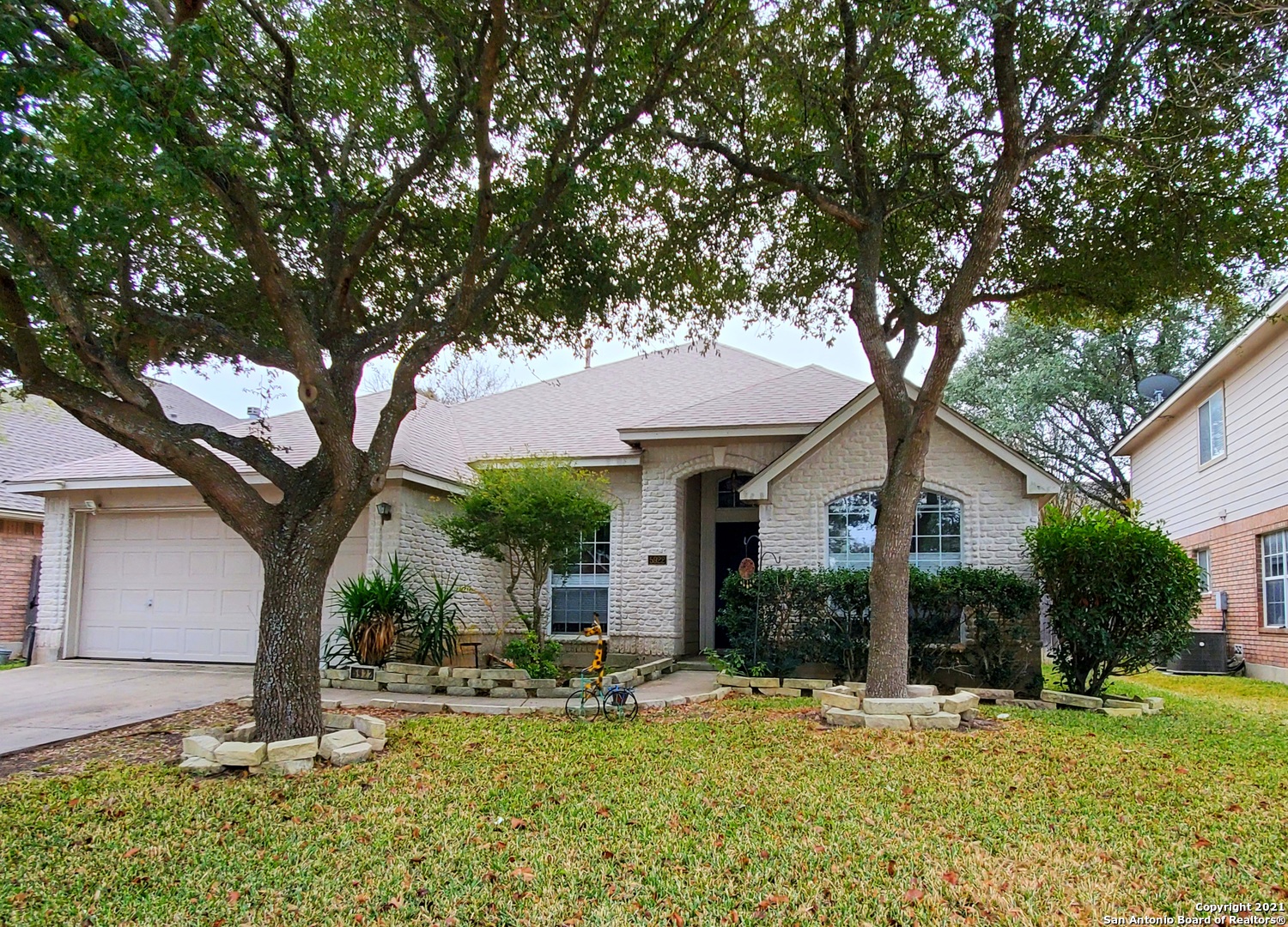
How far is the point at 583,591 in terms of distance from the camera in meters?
14.5

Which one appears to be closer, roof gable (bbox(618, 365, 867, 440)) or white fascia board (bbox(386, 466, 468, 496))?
white fascia board (bbox(386, 466, 468, 496))

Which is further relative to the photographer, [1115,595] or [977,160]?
[977,160]

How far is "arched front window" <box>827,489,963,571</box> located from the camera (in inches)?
448

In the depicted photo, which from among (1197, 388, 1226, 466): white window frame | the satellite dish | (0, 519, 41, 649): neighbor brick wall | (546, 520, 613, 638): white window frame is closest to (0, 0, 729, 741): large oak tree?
(546, 520, 613, 638): white window frame

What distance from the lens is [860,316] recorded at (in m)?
8.89

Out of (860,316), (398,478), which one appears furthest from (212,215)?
(860,316)

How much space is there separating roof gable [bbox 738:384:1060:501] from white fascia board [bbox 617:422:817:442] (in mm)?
705

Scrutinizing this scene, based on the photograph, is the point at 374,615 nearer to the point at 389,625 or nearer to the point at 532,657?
the point at 389,625

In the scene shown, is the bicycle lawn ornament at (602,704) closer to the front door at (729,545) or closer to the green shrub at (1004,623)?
the green shrub at (1004,623)

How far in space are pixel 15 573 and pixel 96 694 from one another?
8.44 m

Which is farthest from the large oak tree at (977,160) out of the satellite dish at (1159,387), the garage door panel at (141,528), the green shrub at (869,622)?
the garage door panel at (141,528)

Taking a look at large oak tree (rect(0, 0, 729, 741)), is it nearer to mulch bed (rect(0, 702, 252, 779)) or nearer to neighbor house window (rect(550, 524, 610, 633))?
mulch bed (rect(0, 702, 252, 779))

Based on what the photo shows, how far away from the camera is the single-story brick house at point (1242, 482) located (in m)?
A: 12.9

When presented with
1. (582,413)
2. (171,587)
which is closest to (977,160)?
(582,413)
